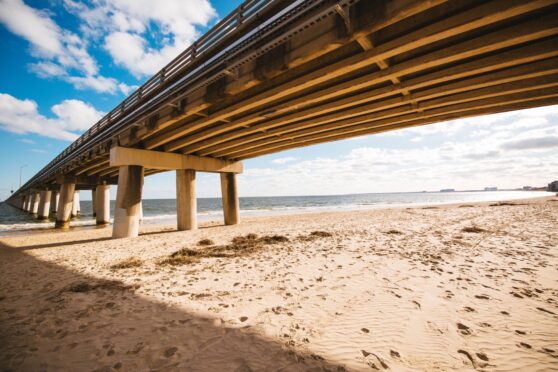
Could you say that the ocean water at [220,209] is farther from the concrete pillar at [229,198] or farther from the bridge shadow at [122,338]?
the bridge shadow at [122,338]

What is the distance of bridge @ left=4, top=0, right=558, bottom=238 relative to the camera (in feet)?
17.3

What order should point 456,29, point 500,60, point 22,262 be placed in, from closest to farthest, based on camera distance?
point 456,29 < point 500,60 < point 22,262

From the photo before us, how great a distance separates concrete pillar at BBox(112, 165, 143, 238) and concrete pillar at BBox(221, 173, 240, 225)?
6.88 meters

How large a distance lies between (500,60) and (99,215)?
117 ft

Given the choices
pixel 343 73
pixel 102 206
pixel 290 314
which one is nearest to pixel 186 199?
pixel 343 73

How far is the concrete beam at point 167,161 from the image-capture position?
1399 cm

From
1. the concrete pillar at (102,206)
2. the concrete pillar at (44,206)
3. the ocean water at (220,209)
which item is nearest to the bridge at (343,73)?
the concrete pillar at (102,206)

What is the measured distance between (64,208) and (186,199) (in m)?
18.8

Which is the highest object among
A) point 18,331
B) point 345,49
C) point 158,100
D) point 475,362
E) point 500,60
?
point 158,100

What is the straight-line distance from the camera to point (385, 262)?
22.0 feet

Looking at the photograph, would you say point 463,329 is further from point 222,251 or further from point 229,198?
point 229,198

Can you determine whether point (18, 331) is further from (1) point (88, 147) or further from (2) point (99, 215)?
(2) point (99, 215)

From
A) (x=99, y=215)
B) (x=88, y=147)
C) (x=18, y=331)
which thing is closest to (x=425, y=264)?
(x=18, y=331)

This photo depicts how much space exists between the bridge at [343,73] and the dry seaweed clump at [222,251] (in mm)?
5684
